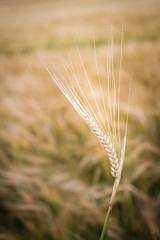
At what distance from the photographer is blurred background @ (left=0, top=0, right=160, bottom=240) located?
42 centimetres

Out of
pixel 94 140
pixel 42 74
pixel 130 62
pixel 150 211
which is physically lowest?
pixel 150 211

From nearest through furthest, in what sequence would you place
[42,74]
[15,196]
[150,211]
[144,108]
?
1. [150,211]
2. [15,196]
3. [144,108]
4. [42,74]

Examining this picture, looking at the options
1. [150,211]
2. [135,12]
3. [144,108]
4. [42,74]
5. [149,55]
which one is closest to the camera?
[150,211]

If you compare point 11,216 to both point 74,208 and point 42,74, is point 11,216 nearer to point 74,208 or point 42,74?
point 74,208

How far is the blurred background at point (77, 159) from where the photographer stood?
42 cm

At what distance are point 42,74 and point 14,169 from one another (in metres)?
0.88

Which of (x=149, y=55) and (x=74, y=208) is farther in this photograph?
(x=149, y=55)

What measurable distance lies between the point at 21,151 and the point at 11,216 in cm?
26

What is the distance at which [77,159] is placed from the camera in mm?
614

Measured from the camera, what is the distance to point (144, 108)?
0.64 metres

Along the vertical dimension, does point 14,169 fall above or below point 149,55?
below

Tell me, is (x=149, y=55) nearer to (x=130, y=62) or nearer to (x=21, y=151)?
(x=130, y=62)

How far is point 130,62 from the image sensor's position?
0.87 meters

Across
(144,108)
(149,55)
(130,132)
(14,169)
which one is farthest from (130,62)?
(14,169)
